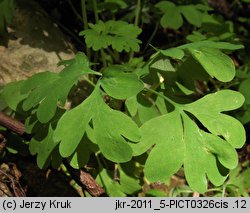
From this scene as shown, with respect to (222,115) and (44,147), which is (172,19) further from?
(44,147)

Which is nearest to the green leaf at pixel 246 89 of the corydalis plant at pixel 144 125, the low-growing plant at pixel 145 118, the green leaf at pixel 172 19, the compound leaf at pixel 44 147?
the low-growing plant at pixel 145 118

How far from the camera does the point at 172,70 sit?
182 centimetres

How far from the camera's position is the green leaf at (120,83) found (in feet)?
5.03

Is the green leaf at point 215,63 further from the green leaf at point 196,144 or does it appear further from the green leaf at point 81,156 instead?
the green leaf at point 81,156

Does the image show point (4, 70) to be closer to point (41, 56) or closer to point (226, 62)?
point (41, 56)

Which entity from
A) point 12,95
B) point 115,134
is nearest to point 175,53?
point 115,134

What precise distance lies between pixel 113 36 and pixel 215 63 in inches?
27.2

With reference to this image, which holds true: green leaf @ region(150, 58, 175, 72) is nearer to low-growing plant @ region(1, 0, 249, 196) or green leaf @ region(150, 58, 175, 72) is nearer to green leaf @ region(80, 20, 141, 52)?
low-growing plant @ region(1, 0, 249, 196)

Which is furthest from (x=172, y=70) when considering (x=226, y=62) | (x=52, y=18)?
(x=52, y=18)

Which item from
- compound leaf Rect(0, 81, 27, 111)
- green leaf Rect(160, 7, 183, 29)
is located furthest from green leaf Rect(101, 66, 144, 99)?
green leaf Rect(160, 7, 183, 29)

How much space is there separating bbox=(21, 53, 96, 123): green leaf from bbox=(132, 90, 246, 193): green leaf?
356 millimetres

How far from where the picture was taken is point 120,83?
1.57m

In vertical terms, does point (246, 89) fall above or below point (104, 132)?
below

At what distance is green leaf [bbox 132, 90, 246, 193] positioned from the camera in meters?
1.50
